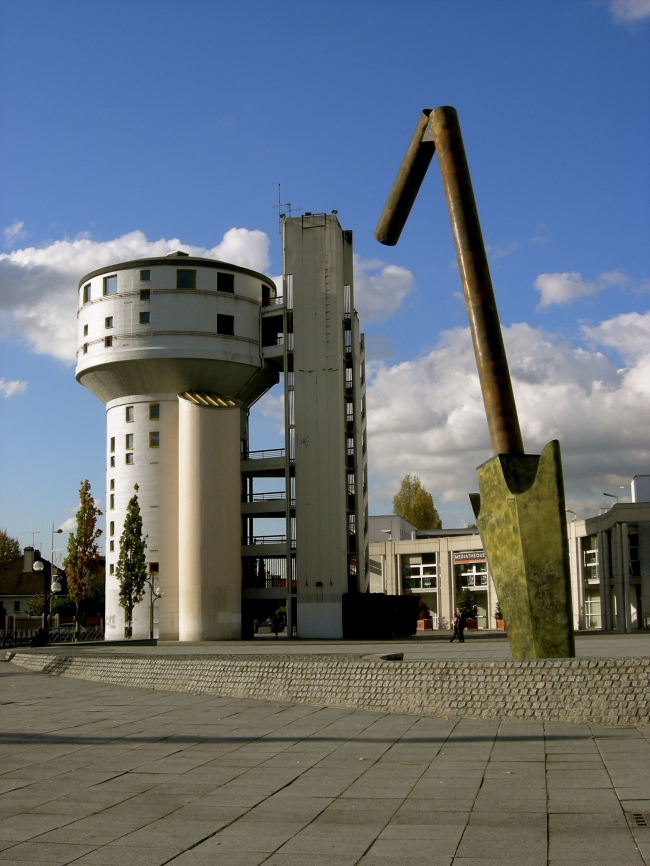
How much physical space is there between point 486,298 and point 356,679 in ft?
22.8

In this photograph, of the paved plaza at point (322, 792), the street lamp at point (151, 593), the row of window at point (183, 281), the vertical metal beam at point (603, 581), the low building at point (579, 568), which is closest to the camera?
the paved plaza at point (322, 792)

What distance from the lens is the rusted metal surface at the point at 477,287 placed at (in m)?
15.1

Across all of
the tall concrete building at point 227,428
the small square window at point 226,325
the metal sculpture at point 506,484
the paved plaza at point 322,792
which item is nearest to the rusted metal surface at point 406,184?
the metal sculpture at point 506,484

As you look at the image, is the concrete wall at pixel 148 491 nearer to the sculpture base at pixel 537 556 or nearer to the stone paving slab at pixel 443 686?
the stone paving slab at pixel 443 686

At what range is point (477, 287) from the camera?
52.3ft

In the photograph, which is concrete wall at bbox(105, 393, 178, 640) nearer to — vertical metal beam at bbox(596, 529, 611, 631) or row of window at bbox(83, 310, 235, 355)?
row of window at bbox(83, 310, 235, 355)

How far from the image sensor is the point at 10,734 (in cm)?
1282

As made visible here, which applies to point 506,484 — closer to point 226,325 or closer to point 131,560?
point 226,325

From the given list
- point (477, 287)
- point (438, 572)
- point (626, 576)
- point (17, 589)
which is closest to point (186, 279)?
point (626, 576)

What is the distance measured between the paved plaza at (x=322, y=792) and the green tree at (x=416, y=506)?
96.4m

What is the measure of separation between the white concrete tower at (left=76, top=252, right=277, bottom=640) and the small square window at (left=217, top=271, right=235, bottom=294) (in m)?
0.07

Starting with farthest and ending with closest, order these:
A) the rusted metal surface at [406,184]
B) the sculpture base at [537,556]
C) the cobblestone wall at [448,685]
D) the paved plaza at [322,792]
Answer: the rusted metal surface at [406,184]
the sculpture base at [537,556]
the cobblestone wall at [448,685]
the paved plaza at [322,792]

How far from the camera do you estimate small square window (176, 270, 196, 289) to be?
53.1 m

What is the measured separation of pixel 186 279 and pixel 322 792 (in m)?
47.3
